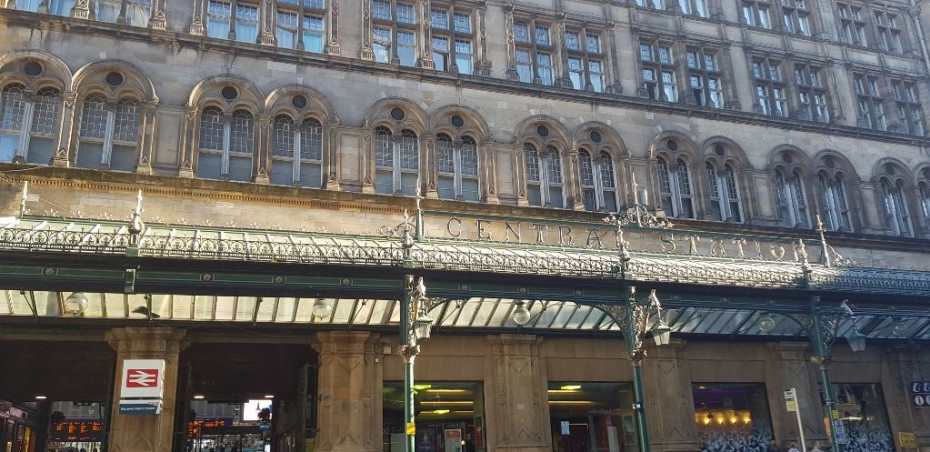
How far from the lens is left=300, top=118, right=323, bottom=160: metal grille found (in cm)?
2299

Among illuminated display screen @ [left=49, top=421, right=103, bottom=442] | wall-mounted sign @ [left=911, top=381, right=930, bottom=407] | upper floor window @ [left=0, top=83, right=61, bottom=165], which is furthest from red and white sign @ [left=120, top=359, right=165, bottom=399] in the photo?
illuminated display screen @ [left=49, top=421, right=103, bottom=442]

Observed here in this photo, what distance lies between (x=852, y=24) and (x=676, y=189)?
47.4 ft

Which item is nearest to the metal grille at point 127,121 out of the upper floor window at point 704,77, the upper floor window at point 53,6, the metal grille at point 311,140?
the upper floor window at point 53,6

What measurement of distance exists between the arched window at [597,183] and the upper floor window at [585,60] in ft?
9.20

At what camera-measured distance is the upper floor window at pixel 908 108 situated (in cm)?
3312

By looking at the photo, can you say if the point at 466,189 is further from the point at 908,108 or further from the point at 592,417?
the point at 908,108

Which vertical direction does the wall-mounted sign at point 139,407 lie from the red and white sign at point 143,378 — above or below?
below

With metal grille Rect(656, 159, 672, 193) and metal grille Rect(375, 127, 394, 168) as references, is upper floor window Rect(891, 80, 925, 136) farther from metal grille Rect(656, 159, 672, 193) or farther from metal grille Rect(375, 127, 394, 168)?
metal grille Rect(375, 127, 394, 168)

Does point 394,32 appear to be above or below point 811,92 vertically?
below

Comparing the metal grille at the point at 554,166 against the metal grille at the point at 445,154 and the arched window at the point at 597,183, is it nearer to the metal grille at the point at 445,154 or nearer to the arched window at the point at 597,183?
the arched window at the point at 597,183

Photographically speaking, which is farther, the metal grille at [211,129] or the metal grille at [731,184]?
the metal grille at [731,184]

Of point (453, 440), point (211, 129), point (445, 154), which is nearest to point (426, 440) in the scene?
point (453, 440)

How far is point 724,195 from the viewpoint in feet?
91.8

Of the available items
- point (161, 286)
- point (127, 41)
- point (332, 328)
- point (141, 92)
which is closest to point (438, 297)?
point (332, 328)
